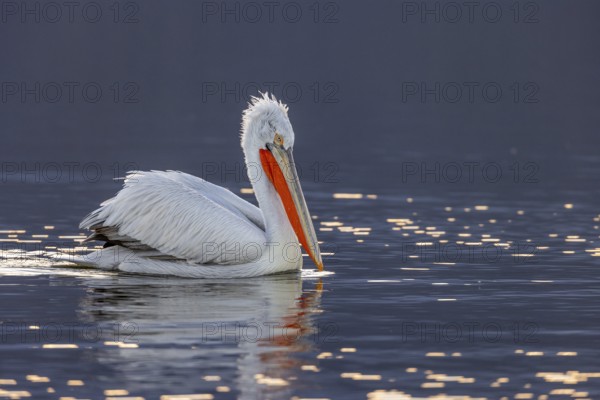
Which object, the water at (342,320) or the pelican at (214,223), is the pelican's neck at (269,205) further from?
the water at (342,320)

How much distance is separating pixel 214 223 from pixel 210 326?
1.98 m

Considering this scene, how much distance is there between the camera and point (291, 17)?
71812mm

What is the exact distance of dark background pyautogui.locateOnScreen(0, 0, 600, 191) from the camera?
902 inches

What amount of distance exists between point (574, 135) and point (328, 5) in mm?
45860

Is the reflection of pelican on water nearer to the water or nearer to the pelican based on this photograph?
the water

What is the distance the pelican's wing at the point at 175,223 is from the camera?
444 inches

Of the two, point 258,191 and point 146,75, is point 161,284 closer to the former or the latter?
point 258,191

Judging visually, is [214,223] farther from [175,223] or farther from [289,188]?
[289,188]

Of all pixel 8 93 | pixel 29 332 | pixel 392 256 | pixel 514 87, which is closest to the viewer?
pixel 29 332

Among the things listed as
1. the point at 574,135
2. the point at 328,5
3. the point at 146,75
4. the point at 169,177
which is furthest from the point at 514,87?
the point at 169,177

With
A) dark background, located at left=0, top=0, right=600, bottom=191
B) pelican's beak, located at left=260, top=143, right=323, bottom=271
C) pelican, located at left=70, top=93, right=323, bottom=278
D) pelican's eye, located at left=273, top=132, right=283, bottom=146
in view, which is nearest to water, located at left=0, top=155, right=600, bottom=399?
pelican, located at left=70, top=93, right=323, bottom=278

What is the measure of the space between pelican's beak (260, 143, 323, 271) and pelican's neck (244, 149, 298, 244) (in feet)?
0.13

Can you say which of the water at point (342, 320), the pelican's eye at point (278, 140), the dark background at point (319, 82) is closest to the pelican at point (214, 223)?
the pelican's eye at point (278, 140)

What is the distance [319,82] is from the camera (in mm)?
46281
